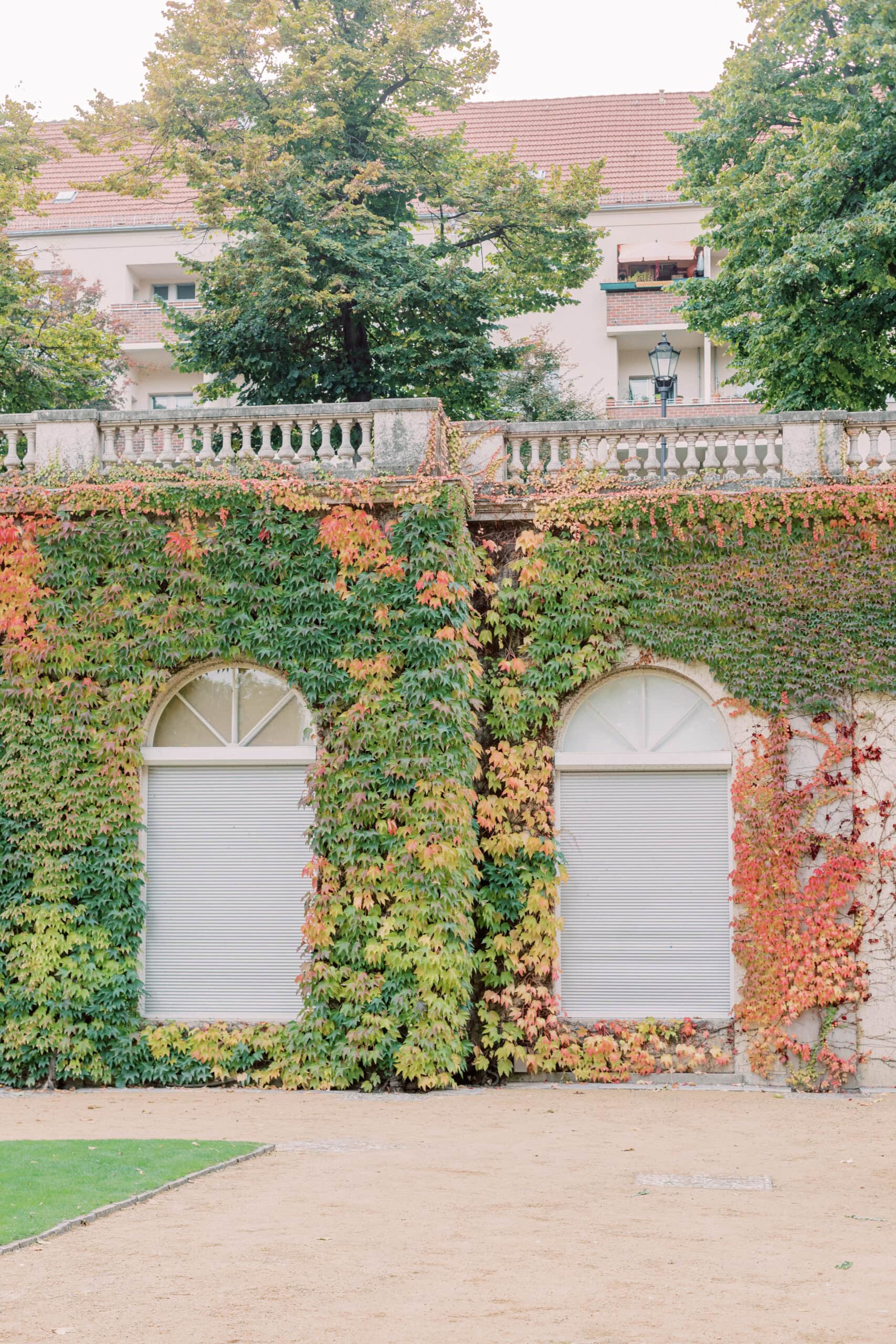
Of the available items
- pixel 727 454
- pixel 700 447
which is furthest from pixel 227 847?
pixel 727 454

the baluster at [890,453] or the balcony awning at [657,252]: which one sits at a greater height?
the balcony awning at [657,252]

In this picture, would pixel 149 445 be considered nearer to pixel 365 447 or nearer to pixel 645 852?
pixel 365 447

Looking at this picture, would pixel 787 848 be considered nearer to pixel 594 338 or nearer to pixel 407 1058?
pixel 407 1058

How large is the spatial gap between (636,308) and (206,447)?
2266cm

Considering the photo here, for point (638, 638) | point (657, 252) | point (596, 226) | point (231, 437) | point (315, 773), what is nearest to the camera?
point (315, 773)

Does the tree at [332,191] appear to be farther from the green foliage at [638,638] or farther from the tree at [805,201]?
the green foliage at [638,638]

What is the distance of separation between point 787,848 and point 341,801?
424 centimetres

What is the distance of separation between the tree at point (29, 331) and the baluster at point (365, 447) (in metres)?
9.33

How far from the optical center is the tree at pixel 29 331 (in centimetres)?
Answer: 2198

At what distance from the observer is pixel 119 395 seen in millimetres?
30844

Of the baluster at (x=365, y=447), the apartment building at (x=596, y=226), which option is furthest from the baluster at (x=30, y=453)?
the apartment building at (x=596, y=226)

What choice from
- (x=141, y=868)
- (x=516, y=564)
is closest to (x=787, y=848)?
(x=516, y=564)

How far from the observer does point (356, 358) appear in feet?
71.1

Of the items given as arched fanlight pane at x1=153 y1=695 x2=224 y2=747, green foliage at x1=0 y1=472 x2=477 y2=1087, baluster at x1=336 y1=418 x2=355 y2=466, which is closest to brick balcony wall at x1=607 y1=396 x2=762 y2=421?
baluster at x1=336 y1=418 x2=355 y2=466
